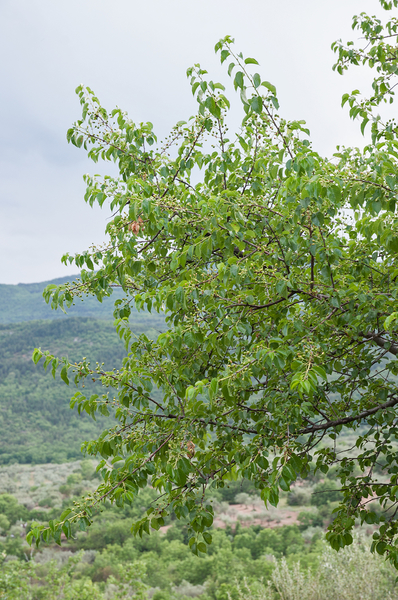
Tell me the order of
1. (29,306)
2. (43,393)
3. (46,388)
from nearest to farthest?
(43,393), (46,388), (29,306)

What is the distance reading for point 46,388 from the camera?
67.4m

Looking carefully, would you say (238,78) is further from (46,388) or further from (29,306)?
(29,306)

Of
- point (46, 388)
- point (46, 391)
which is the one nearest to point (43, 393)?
point (46, 391)

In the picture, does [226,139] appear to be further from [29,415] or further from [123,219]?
[29,415]

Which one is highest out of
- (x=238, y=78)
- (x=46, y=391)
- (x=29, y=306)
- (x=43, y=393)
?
(x=238, y=78)

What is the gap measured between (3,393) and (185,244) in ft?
230

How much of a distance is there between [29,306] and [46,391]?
5459cm

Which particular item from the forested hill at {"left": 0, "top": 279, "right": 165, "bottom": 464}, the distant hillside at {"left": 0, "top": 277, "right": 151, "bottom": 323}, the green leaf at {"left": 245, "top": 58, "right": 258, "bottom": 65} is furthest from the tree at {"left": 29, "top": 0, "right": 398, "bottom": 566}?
the distant hillside at {"left": 0, "top": 277, "right": 151, "bottom": 323}

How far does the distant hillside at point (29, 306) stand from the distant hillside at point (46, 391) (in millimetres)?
14633

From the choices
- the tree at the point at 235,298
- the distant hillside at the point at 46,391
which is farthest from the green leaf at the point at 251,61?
the distant hillside at the point at 46,391

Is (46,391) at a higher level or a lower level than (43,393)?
higher

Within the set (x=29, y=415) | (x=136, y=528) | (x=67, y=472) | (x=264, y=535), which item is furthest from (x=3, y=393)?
(x=136, y=528)

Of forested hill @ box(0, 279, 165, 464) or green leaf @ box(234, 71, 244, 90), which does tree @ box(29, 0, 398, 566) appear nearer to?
green leaf @ box(234, 71, 244, 90)

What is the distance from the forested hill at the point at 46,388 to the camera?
54.0 meters
